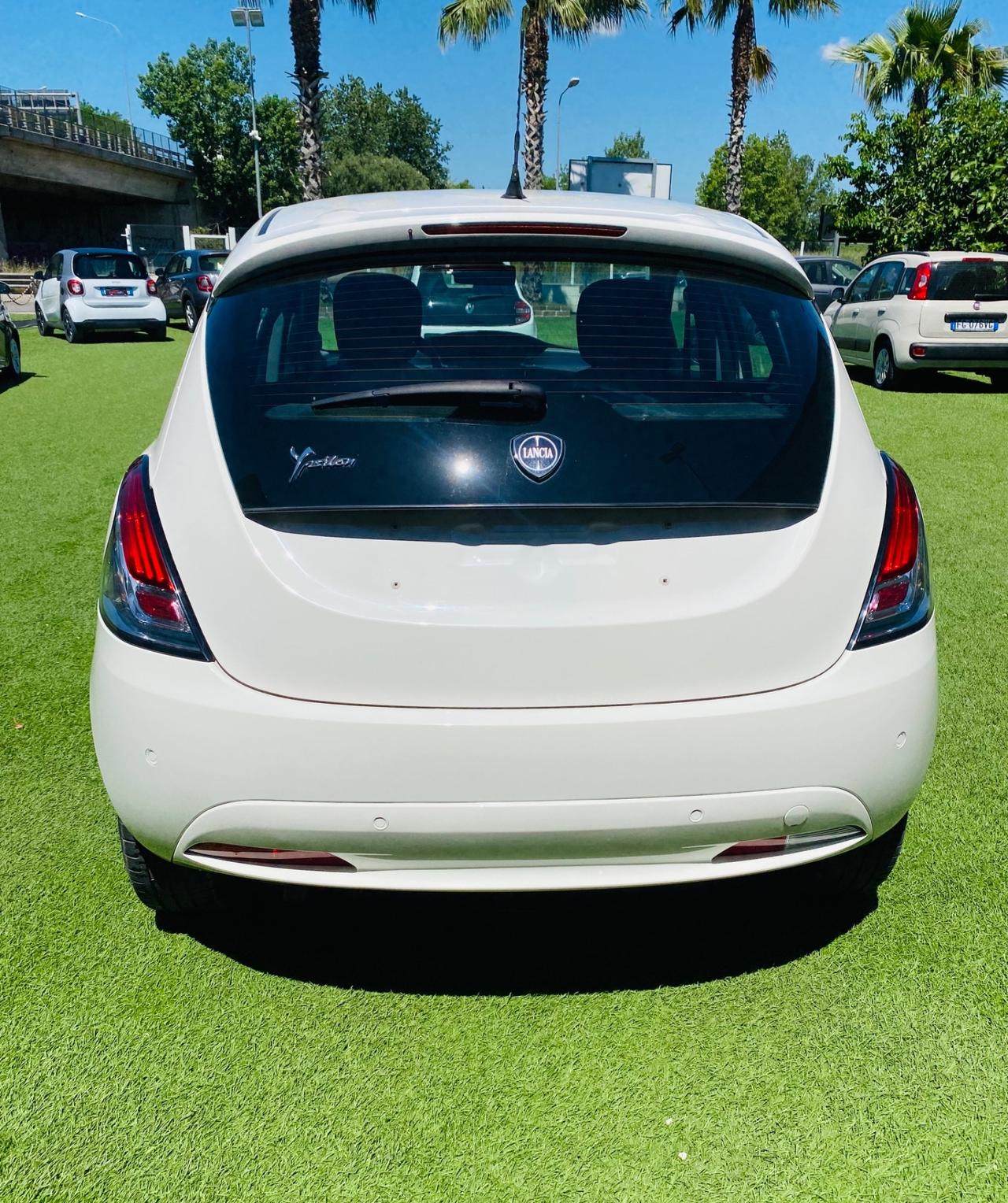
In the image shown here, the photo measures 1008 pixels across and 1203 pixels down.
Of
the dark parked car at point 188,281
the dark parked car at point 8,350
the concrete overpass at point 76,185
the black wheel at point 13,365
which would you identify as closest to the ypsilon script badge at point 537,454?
the dark parked car at point 8,350

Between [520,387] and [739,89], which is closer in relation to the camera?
[520,387]

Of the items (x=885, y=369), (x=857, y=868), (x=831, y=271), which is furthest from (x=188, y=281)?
(x=857, y=868)

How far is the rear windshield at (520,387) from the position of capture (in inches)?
77.7

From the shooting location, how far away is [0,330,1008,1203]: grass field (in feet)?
6.23

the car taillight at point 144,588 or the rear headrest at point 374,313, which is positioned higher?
the rear headrest at point 374,313

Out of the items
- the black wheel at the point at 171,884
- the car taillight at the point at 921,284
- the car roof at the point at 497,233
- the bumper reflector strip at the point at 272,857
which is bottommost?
the black wheel at the point at 171,884

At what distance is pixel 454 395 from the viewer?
203cm

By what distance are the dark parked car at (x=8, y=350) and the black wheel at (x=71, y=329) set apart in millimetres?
5762

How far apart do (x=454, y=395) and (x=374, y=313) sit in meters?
0.36

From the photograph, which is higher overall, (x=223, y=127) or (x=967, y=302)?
(x=223, y=127)

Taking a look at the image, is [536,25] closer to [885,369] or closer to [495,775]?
[885,369]

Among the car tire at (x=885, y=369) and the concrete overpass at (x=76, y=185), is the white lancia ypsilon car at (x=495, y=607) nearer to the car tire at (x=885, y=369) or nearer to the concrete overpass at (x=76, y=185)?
the car tire at (x=885, y=369)

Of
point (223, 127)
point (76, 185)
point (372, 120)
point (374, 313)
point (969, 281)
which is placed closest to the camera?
point (374, 313)

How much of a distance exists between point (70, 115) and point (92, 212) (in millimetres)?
8087
